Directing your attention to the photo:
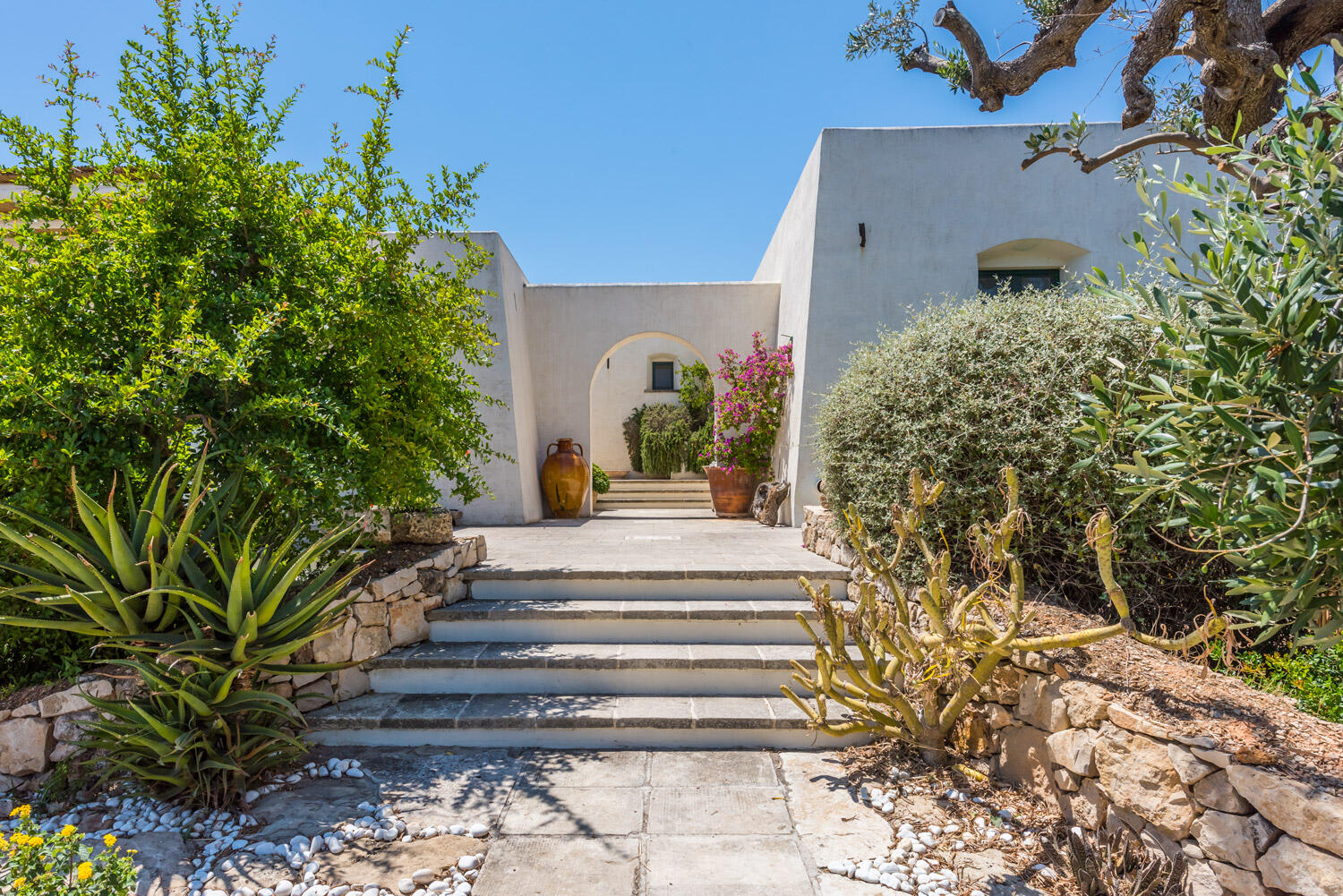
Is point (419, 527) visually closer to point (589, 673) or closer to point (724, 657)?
point (589, 673)

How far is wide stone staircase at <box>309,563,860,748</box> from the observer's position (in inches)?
124

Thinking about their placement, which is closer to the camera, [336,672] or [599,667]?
[336,672]

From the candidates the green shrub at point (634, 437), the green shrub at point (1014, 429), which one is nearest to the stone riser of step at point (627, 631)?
the green shrub at point (1014, 429)

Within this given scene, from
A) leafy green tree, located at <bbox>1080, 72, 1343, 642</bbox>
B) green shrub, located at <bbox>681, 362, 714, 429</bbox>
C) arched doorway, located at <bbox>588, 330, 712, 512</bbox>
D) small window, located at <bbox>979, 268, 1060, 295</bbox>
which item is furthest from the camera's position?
arched doorway, located at <bbox>588, 330, 712, 512</bbox>

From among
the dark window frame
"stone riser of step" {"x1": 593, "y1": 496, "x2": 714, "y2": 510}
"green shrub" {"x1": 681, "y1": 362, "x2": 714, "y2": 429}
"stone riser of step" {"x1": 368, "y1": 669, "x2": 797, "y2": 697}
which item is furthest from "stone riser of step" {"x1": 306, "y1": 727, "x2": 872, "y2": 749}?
the dark window frame

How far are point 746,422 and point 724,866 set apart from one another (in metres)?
5.97

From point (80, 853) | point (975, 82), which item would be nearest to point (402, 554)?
point (80, 853)

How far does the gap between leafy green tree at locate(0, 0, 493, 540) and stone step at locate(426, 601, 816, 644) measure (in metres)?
0.88

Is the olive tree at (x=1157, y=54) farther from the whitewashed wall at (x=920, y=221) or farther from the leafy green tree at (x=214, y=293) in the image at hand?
the whitewashed wall at (x=920, y=221)

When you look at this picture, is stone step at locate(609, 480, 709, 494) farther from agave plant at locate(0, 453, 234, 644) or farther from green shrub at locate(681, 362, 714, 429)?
agave plant at locate(0, 453, 234, 644)

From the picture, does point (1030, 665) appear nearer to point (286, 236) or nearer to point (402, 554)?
point (402, 554)

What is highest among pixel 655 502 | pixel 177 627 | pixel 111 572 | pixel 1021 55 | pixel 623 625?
pixel 1021 55

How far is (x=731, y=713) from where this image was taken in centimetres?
321

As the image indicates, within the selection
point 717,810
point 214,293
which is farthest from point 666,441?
point 717,810
